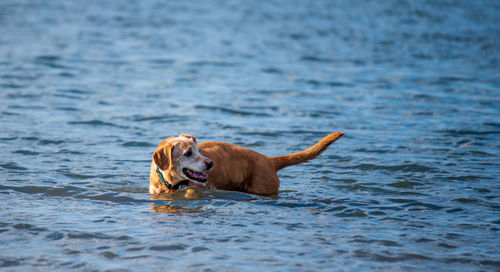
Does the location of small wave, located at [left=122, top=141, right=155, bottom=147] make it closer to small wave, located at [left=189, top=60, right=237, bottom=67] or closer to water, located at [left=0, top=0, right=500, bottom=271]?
water, located at [left=0, top=0, right=500, bottom=271]

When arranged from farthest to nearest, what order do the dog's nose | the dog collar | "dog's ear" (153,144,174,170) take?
the dog collar → "dog's ear" (153,144,174,170) → the dog's nose

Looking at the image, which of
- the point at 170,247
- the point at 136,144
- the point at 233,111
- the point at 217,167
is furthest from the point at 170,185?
the point at 233,111

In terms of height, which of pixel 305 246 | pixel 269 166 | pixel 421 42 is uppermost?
pixel 421 42

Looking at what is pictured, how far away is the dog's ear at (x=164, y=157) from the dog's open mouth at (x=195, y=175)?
8.1 inches

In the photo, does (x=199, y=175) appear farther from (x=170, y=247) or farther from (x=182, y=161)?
(x=170, y=247)

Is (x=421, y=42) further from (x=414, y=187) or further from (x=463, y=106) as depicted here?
(x=414, y=187)

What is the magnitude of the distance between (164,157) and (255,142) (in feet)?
13.9

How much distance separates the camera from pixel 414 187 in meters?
8.80

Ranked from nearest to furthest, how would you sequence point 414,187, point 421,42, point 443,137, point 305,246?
point 305,246, point 414,187, point 443,137, point 421,42

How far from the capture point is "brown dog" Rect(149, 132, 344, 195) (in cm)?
755

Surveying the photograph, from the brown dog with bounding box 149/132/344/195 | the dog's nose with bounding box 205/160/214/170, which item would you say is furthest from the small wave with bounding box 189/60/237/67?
the dog's nose with bounding box 205/160/214/170

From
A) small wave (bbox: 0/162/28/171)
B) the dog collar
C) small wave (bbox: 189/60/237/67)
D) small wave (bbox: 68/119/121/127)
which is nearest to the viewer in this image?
the dog collar

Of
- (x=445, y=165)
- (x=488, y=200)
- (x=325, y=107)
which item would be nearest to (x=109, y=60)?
(x=325, y=107)

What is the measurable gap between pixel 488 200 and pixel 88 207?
4.88 meters
